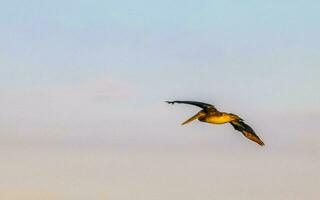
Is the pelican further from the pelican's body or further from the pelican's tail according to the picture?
the pelican's tail

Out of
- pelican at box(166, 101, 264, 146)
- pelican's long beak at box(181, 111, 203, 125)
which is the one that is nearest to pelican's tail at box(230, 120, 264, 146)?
pelican at box(166, 101, 264, 146)

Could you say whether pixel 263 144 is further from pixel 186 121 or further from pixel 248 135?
pixel 186 121

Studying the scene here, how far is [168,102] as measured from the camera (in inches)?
3873

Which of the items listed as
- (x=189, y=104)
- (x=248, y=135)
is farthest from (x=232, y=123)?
(x=189, y=104)

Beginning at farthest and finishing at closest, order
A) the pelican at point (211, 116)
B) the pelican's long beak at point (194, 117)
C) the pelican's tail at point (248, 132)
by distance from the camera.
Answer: the pelican's tail at point (248, 132) < the pelican's long beak at point (194, 117) < the pelican at point (211, 116)

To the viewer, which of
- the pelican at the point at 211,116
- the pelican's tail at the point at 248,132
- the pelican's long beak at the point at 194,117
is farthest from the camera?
the pelican's tail at the point at 248,132

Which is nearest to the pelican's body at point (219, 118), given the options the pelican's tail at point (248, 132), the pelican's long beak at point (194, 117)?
the pelican's long beak at point (194, 117)

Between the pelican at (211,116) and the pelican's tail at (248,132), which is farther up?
the pelican at (211,116)

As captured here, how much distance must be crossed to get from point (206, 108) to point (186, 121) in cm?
373

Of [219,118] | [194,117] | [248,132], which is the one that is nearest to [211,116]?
[219,118]

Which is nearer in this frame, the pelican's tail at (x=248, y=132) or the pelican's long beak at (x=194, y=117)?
the pelican's long beak at (x=194, y=117)

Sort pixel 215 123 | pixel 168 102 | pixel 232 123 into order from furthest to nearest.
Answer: pixel 232 123 → pixel 215 123 → pixel 168 102

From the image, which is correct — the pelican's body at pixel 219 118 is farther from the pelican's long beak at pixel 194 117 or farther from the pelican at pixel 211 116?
the pelican's long beak at pixel 194 117

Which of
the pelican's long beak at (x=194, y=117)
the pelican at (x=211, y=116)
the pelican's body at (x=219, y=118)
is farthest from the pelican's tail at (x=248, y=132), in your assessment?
the pelican's long beak at (x=194, y=117)
